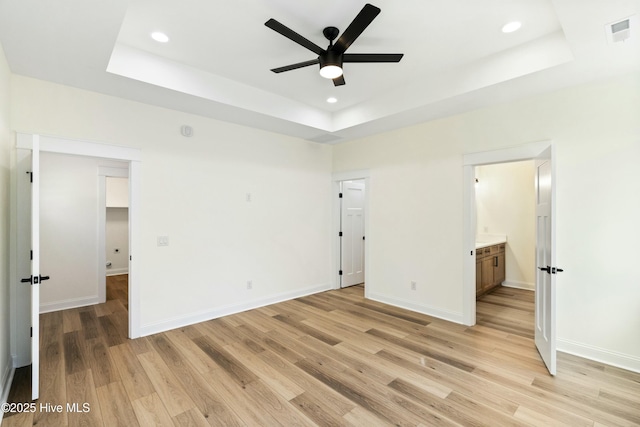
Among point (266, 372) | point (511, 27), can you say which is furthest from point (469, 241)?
point (266, 372)

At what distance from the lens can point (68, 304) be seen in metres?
4.69

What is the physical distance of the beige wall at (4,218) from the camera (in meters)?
2.36

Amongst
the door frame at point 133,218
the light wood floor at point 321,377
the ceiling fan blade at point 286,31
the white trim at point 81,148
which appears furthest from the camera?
the door frame at point 133,218

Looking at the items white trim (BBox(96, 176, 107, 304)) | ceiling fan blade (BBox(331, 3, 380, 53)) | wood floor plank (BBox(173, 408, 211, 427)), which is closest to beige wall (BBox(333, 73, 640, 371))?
ceiling fan blade (BBox(331, 3, 380, 53))

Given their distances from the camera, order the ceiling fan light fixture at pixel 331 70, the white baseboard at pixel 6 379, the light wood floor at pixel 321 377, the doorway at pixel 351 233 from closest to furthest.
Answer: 1. the light wood floor at pixel 321 377
2. the white baseboard at pixel 6 379
3. the ceiling fan light fixture at pixel 331 70
4. the doorway at pixel 351 233

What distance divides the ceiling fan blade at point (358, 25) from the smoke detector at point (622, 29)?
170 centimetres

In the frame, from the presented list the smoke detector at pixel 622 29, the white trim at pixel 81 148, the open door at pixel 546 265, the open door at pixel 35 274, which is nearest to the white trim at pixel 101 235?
the white trim at pixel 81 148

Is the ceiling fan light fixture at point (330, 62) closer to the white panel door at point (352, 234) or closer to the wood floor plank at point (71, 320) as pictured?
the white panel door at point (352, 234)

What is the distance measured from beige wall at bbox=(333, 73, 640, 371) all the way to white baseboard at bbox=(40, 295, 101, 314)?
17.5 ft

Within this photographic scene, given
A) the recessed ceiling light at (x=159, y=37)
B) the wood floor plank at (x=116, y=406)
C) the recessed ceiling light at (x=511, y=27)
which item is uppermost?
the recessed ceiling light at (x=159, y=37)

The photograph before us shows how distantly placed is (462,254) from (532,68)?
7.20ft

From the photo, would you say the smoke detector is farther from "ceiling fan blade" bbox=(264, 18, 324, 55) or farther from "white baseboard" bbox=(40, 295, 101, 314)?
"white baseboard" bbox=(40, 295, 101, 314)

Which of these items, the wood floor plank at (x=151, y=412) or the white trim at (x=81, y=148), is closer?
the wood floor plank at (x=151, y=412)

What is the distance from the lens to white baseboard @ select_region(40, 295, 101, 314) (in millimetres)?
4492
